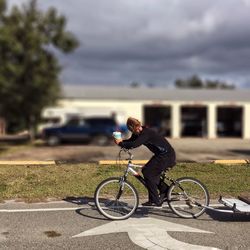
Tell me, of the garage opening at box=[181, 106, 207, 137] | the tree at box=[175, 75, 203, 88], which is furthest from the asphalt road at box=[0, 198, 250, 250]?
the tree at box=[175, 75, 203, 88]

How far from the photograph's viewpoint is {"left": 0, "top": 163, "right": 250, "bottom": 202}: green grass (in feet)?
34.1

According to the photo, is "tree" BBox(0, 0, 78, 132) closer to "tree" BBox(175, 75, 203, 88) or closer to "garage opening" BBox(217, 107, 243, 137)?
"garage opening" BBox(217, 107, 243, 137)

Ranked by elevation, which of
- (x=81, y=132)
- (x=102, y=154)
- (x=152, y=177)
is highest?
(x=152, y=177)

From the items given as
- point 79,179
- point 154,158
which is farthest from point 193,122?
point 154,158

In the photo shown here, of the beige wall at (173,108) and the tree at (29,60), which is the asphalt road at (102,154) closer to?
the tree at (29,60)

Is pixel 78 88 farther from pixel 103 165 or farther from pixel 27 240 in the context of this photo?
pixel 27 240

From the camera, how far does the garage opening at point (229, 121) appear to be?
181ft

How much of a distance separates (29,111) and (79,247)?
2694cm

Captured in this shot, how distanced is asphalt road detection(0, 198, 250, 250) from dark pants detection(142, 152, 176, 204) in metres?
0.39

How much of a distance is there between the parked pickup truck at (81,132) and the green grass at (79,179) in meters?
20.5

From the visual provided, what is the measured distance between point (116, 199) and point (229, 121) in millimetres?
50608

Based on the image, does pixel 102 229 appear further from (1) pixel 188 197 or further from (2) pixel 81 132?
(2) pixel 81 132

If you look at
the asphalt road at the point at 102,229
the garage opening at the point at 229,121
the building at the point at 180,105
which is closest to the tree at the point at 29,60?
the building at the point at 180,105

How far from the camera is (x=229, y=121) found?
57531mm
